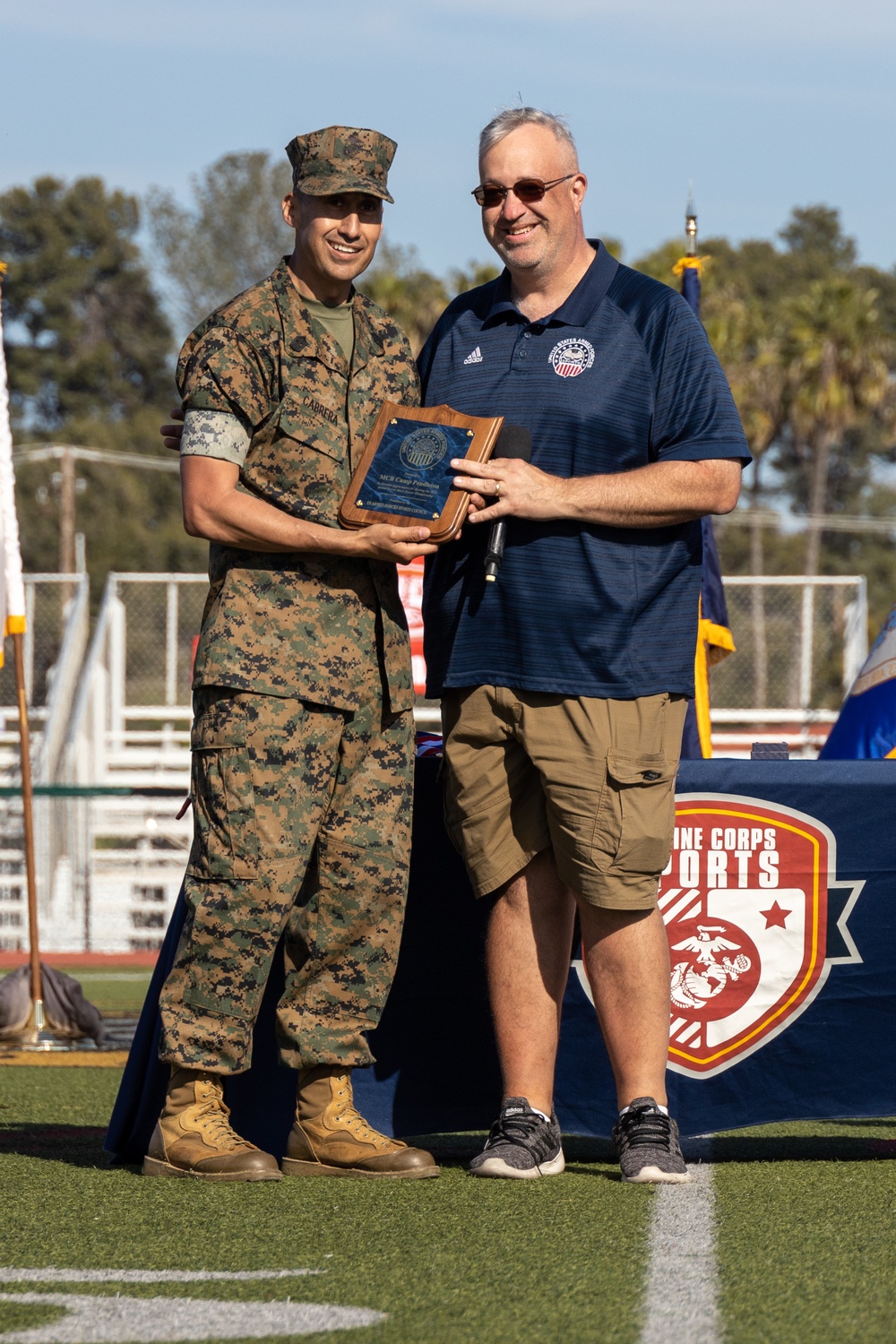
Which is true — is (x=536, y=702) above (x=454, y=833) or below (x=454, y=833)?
above

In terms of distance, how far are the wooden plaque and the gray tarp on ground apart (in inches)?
160

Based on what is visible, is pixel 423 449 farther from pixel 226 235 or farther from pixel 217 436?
pixel 226 235

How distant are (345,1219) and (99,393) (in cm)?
4827

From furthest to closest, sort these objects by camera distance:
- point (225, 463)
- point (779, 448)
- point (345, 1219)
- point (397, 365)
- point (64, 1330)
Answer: point (779, 448)
point (397, 365)
point (225, 463)
point (345, 1219)
point (64, 1330)

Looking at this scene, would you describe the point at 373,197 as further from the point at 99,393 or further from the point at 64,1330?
the point at 99,393

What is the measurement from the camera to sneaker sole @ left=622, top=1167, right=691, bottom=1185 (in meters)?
3.41

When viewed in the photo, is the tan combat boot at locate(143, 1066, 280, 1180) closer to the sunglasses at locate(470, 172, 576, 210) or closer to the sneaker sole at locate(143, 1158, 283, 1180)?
the sneaker sole at locate(143, 1158, 283, 1180)

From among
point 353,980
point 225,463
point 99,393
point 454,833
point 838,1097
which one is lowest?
point 838,1097

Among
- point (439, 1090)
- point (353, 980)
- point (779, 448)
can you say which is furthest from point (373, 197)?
point (779, 448)

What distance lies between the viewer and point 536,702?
351cm

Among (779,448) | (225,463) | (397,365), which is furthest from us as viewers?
(779,448)

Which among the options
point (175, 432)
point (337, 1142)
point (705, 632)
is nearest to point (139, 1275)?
point (337, 1142)

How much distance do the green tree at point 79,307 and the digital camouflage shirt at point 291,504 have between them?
4627 cm

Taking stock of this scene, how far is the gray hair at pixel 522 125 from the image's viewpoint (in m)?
3.57
